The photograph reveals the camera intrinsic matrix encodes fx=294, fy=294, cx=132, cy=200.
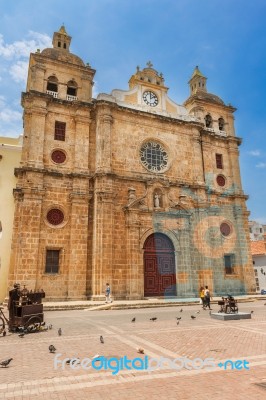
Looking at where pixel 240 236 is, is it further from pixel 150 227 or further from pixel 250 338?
pixel 250 338

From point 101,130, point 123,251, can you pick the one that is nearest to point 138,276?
point 123,251

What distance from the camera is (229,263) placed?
990 inches

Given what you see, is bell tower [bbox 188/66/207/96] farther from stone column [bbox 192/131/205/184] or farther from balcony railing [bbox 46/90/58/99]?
balcony railing [bbox 46/90/58/99]

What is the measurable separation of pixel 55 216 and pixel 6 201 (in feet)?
11.7

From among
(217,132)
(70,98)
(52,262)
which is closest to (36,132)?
(70,98)

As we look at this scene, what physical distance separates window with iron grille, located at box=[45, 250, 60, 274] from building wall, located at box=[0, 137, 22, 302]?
252cm

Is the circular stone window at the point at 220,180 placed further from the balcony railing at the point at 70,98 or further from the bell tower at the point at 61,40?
the bell tower at the point at 61,40

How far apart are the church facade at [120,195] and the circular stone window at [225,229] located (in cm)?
9

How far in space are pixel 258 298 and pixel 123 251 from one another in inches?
425

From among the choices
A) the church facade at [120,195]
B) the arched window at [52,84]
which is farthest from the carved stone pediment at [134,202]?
the arched window at [52,84]

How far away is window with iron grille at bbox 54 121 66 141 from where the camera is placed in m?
21.8

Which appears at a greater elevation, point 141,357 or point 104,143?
point 104,143

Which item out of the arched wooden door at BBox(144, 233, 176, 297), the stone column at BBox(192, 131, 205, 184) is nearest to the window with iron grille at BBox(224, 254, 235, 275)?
the arched wooden door at BBox(144, 233, 176, 297)

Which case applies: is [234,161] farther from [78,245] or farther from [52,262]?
[52,262]
